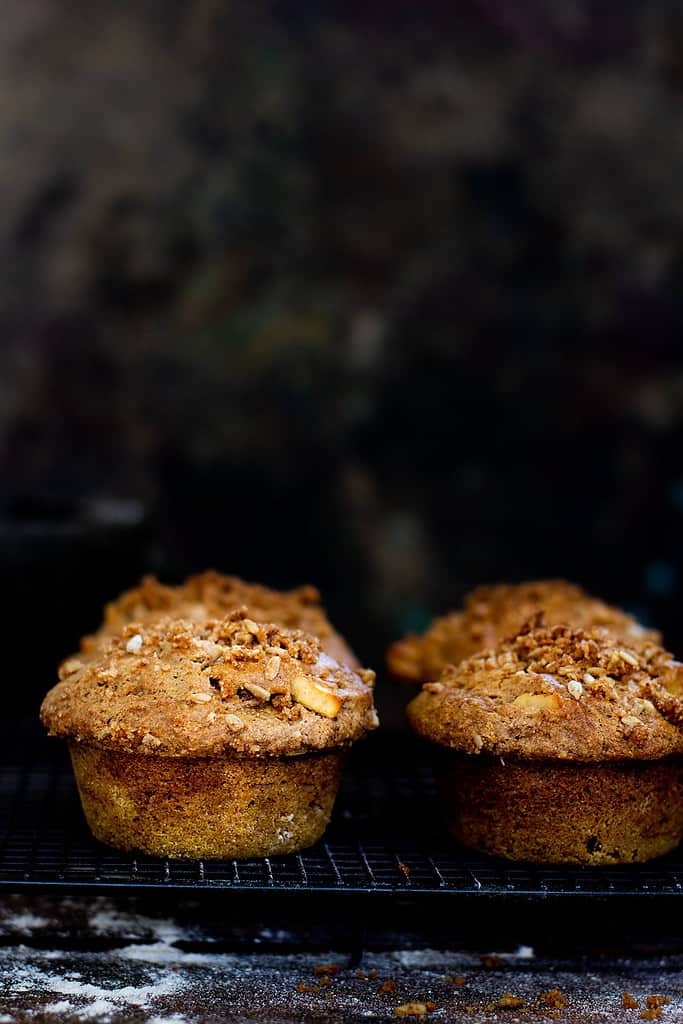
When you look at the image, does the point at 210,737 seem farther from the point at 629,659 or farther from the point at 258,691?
the point at 629,659

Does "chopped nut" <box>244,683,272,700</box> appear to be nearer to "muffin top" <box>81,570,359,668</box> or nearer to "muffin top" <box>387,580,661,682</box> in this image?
"muffin top" <box>81,570,359,668</box>

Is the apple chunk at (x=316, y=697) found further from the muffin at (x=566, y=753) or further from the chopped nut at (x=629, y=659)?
the chopped nut at (x=629, y=659)

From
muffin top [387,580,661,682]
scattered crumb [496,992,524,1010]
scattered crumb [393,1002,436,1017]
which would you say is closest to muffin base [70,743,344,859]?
scattered crumb [393,1002,436,1017]

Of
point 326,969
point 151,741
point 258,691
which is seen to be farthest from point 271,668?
point 326,969

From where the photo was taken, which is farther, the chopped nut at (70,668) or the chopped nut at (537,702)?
the chopped nut at (70,668)

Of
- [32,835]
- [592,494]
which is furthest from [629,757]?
[592,494]

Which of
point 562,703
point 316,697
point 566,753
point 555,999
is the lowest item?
point 555,999

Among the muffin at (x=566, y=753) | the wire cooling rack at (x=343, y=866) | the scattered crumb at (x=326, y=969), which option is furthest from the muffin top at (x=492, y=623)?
the scattered crumb at (x=326, y=969)
